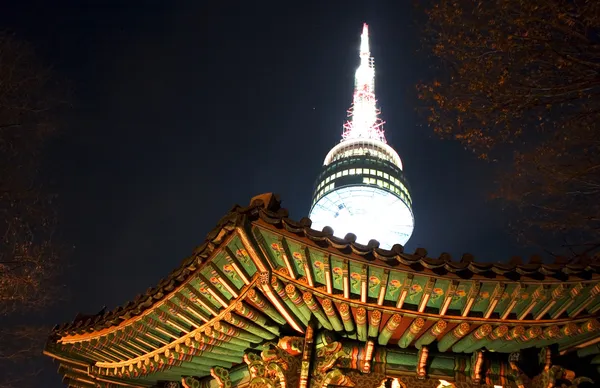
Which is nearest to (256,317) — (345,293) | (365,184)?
(345,293)

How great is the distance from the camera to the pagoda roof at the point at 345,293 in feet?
16.9

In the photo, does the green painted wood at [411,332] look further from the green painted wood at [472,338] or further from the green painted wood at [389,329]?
the green painted wood at [472,338]

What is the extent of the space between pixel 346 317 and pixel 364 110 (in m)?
44.0

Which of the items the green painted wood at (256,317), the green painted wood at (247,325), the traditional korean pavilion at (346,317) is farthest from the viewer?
the green painted wood at (247,325)

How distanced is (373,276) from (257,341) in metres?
2.15

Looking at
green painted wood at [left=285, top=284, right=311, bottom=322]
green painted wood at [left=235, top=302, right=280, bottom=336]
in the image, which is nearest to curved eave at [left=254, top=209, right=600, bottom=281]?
green painted wood at [left=285, top=284, right=311, bottom=322]

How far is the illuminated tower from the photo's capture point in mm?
47688

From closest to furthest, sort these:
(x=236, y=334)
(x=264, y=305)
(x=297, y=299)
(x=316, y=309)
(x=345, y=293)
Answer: (x=345, y=293), (x=297, y=299), (x=316, y=309), (x=264, y=305), (x=236, y=334)

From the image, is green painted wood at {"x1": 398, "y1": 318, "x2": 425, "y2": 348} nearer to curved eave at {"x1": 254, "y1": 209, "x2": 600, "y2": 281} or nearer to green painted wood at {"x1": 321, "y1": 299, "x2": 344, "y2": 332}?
green painted wood at {"x1": 321, "y1": 299, "x2": 344, "y2": 332}

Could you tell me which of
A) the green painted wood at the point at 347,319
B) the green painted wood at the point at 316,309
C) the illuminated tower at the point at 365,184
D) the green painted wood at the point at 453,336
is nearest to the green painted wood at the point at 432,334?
the green painted wood at the point at 453,336

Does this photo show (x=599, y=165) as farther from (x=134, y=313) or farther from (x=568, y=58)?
(x=134, y=313)

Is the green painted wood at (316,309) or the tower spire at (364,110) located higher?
the tower spire at (364,110)

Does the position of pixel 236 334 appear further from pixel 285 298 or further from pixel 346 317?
pixel 346 317

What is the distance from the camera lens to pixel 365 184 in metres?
47.2
